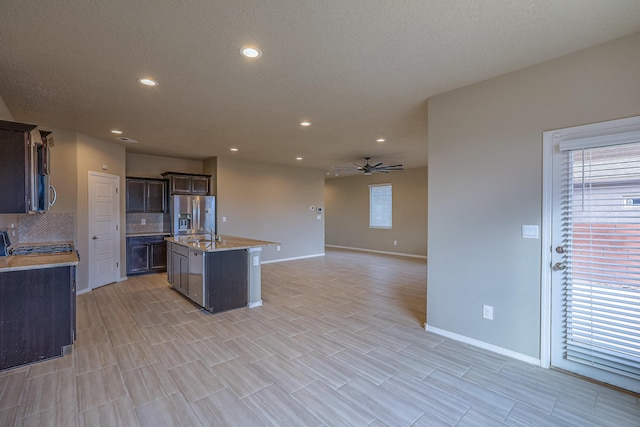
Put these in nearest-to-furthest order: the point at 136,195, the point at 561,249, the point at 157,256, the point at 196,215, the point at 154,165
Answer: the point at 561,249 → the point at 136,195 → the point at 157,256 → the point at 196,215 → the point at 154,165

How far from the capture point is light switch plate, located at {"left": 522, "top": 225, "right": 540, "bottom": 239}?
264cm

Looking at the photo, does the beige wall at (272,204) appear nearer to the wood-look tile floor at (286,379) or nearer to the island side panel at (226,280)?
the island side panel at (226,280)

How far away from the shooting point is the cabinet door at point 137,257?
6.10 m

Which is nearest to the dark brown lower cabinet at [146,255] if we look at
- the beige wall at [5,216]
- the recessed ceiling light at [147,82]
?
the beige wall at [5,216]

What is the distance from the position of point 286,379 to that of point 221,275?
2.02 meters

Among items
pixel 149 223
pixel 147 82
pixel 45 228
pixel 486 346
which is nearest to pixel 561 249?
pixel 486 346

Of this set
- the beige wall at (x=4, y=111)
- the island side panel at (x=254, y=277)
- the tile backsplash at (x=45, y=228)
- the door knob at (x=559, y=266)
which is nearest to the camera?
the door knob at (x=559, y=266)

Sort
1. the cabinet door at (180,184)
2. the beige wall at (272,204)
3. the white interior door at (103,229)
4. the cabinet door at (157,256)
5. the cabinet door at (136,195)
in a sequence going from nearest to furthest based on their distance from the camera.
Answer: the white interior door at (103,229)
the cabinet door at (136,195)
the cabinet door at (157,256)
the cabinet door at (180,184)
the beige wall at (272,204)

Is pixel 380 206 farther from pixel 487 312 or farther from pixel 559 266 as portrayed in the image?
pixel 559 266

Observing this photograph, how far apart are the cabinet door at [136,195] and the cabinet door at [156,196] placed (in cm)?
10

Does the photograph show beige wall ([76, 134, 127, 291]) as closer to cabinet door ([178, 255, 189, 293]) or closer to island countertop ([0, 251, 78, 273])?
cabinet door ([178, 255, 189, 293])

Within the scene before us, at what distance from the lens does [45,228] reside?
432 centimetres

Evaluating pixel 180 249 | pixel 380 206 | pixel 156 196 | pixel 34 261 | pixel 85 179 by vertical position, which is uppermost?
pixel 85 179

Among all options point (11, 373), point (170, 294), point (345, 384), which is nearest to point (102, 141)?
point (170, 294)
